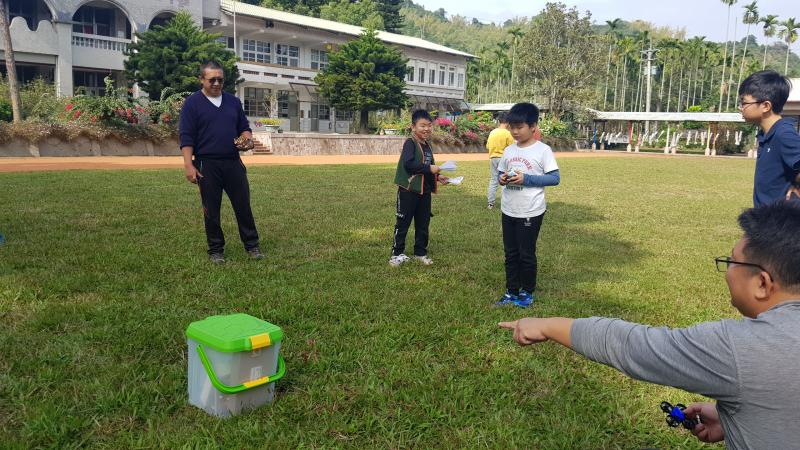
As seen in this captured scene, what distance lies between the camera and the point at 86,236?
6680mm

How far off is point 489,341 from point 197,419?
6.56 feet

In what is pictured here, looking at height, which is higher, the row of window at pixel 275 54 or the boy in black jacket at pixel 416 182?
the row of window at pixel 275 54

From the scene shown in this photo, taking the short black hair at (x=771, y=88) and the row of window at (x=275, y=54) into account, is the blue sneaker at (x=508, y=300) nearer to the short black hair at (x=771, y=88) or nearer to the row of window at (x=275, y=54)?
the short black hair at (x=771, y=88)

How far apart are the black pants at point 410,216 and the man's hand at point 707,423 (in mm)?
4139

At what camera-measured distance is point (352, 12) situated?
2208 inches

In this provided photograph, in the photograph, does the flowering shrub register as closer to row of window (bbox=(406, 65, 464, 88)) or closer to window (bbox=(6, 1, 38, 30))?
window (bbox=(6, 1, 38, 30))

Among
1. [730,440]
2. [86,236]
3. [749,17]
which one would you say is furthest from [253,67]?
[749,17]

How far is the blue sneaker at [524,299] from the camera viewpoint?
4.91m

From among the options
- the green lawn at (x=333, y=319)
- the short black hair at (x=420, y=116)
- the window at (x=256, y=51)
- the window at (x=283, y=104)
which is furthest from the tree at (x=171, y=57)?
the short black hair at (x=420, y=116)

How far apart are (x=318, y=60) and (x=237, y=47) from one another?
6.47 m

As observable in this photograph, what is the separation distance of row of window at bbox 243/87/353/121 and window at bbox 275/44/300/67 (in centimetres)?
219

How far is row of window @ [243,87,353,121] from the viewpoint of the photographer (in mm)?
38344

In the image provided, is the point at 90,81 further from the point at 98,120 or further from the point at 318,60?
the point at 98,120

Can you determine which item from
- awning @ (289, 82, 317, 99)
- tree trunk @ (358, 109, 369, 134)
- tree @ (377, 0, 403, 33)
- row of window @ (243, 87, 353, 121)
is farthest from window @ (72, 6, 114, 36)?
tree @ (377, 0, 403, 33)
